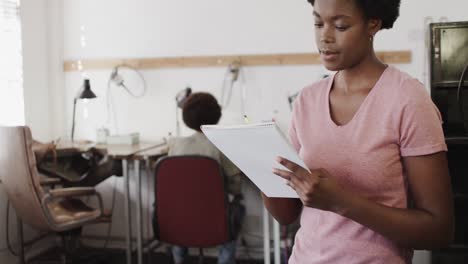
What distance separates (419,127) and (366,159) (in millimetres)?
99

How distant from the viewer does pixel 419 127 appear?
72 cm

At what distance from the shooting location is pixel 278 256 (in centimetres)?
270

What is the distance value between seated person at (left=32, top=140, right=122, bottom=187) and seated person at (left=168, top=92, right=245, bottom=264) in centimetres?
74

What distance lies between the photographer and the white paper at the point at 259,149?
72 cm

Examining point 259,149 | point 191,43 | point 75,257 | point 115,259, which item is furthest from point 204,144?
point 259,149

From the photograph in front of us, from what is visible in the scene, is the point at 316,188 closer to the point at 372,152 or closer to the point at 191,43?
the point at 372,152

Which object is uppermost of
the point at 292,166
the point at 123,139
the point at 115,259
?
the point at 292,166

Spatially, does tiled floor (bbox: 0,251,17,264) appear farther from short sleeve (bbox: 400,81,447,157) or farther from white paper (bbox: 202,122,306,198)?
short sleeve (bbox: 400,81,447,157)

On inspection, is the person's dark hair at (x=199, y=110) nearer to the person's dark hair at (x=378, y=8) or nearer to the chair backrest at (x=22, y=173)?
the chair backrest at (x=22, y=173)

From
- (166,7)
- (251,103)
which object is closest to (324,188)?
(251,103)

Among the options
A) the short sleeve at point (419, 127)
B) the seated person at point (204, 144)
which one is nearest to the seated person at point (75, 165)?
the seated person at point (204, 144)

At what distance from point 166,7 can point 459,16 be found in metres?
2.02

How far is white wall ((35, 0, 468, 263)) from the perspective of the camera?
122 inches

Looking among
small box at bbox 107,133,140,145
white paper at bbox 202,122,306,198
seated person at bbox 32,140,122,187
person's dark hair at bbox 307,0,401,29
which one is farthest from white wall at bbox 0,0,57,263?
person's dark hair at bbox 307,0,401,29
